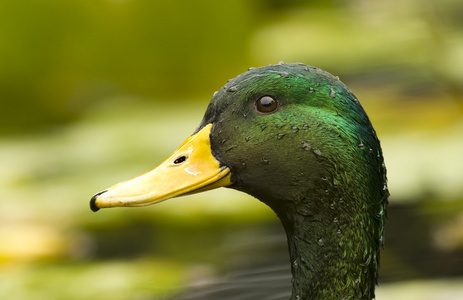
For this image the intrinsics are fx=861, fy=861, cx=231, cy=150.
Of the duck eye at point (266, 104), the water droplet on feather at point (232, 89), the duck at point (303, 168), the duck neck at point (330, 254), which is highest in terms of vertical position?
the water droplet on feather at point (232, 89)

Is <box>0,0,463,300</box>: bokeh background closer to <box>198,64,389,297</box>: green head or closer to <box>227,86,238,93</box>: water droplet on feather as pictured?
<box>198,64,389,297</box>: green head

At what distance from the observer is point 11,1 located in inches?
247

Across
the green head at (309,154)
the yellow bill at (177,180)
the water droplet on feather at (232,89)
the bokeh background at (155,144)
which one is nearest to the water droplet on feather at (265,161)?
the green head at (309,154)

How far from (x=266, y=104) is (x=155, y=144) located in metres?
3.30

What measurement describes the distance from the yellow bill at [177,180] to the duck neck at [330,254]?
0.83ft

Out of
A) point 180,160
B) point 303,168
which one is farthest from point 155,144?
point 303,168

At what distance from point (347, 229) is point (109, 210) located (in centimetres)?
277

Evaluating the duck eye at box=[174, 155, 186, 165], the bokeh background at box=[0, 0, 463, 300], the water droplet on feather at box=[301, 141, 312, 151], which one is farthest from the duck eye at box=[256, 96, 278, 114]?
the bokeh background at box=[0, 0, 463, 300]

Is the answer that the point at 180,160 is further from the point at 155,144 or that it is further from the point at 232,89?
the point at 155,144

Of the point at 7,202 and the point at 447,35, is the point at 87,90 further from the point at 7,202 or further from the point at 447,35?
the point at 447,35

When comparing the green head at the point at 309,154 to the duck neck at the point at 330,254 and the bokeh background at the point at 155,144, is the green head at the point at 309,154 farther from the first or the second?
the bokeh background at the point at 155,144

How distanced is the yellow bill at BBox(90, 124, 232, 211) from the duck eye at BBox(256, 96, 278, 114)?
0.54 ft

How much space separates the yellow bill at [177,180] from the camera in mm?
2389

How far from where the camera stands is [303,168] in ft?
8.13
